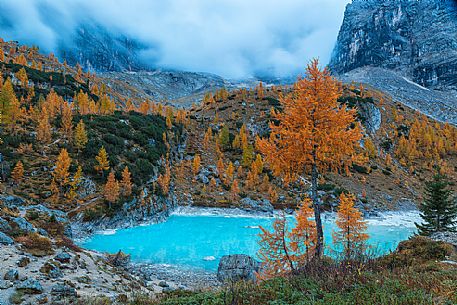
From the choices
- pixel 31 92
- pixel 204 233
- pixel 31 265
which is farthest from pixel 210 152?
pixel 31 265

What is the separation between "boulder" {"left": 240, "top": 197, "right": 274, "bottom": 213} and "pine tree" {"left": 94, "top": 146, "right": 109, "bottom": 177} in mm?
28907

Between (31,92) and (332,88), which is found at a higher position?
(31,92)

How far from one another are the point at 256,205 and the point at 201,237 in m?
22.0

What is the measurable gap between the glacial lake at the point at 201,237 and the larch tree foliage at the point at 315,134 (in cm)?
1233

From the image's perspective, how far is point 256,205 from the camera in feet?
189

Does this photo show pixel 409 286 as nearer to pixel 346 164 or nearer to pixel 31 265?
pixel 346 164

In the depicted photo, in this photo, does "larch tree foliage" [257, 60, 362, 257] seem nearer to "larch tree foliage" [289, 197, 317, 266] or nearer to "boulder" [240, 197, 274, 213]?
"larch tree foliage" [289, 197, 317, 266]

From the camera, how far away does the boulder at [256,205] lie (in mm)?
56344

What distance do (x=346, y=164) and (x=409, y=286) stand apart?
7176mm

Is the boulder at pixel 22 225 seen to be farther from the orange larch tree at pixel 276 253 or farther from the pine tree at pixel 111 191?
the pine tree at pixel 111 191

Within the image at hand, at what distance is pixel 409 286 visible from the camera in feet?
16.5

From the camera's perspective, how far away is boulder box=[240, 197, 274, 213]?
2218 inches

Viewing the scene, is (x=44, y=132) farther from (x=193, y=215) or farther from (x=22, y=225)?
(x=22, y=225)

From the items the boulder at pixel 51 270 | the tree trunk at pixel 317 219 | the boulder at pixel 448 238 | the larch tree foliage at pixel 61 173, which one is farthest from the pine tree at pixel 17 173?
the boulder at pixel 448 238
